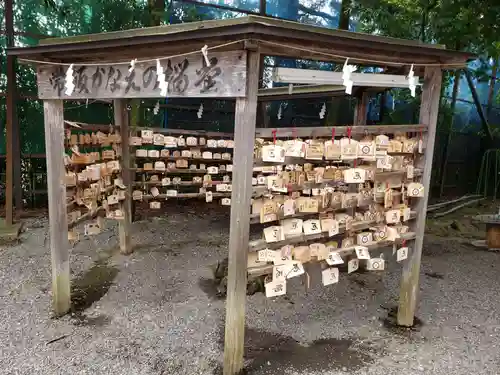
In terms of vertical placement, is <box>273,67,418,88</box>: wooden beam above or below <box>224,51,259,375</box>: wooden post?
above

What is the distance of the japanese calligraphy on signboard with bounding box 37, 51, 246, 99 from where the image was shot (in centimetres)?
271

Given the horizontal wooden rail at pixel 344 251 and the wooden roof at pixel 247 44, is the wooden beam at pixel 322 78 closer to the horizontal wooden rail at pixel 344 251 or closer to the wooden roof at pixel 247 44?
A: the wooden roof at pixel 247 44

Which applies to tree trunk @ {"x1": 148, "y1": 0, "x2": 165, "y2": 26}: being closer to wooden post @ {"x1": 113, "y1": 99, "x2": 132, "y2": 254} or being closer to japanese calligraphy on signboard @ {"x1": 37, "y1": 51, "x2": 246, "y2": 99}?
wooden post @ {"x1": 113, "y1": 99, "x2": 132, "y2": 254}

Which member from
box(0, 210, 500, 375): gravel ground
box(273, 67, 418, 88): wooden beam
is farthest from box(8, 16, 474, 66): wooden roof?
box(0, 210, 500, 375): gravel ground

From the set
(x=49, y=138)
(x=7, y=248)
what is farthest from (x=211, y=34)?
(x=7, y=248)

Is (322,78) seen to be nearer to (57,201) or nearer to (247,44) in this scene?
(247,44)

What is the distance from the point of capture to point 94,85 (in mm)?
3506

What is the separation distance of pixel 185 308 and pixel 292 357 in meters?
1.38

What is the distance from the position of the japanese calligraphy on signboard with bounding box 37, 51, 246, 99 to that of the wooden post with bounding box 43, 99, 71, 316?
0.21 m

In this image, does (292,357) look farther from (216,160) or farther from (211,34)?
(216,160)

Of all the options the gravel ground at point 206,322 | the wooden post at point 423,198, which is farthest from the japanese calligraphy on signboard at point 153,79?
the gravel ground at point 206,322

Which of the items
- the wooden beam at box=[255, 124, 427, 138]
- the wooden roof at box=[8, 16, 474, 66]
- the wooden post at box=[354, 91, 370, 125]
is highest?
the wooden roof at box=[8, 16, 474, 66]

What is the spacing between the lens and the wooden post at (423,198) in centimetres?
362

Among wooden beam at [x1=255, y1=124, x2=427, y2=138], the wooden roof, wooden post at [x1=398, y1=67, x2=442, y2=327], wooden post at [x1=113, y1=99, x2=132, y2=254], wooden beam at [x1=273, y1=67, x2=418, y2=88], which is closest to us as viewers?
the wooden roof
